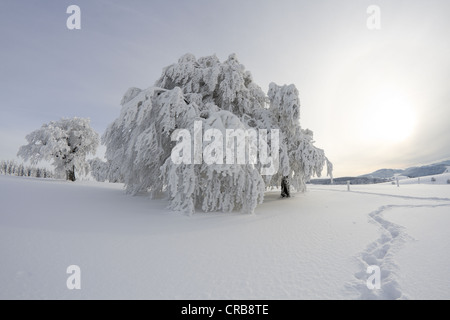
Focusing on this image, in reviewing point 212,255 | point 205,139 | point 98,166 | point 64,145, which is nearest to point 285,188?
point 205,139

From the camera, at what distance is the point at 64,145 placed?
1727 cm

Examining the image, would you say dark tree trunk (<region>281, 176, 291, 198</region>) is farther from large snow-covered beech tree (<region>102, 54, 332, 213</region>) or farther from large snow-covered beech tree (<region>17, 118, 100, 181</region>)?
large snow-covered beech tree (<region>17, 118, 100, 181</region>)

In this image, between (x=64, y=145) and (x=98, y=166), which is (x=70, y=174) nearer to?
(x=64, y=145)

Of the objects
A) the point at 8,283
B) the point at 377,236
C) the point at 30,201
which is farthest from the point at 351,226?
the point at 30,201

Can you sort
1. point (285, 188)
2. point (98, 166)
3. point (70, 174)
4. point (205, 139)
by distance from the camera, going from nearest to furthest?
point (205, 139), point (285, 188), point (70, 174), point (98, 166)

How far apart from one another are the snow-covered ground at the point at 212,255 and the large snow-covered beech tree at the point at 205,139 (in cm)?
→ 115

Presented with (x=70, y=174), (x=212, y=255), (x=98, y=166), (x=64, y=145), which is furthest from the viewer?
(x=98, y=166)

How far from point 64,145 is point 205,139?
18220mm

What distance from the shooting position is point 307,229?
475cm

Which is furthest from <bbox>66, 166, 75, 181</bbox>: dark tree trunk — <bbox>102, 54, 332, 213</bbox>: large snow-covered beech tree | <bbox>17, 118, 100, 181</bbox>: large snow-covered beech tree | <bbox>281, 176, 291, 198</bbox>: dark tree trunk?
<bbox>281, 176, 291, 198</bbox>: dark tree trunk

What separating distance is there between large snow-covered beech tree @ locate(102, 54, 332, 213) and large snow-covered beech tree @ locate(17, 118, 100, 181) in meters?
12.8

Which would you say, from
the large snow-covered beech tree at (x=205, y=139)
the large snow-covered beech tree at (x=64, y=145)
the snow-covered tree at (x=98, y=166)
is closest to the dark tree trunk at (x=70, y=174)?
the large snow-covered beech tree at (x=64, y=145)
